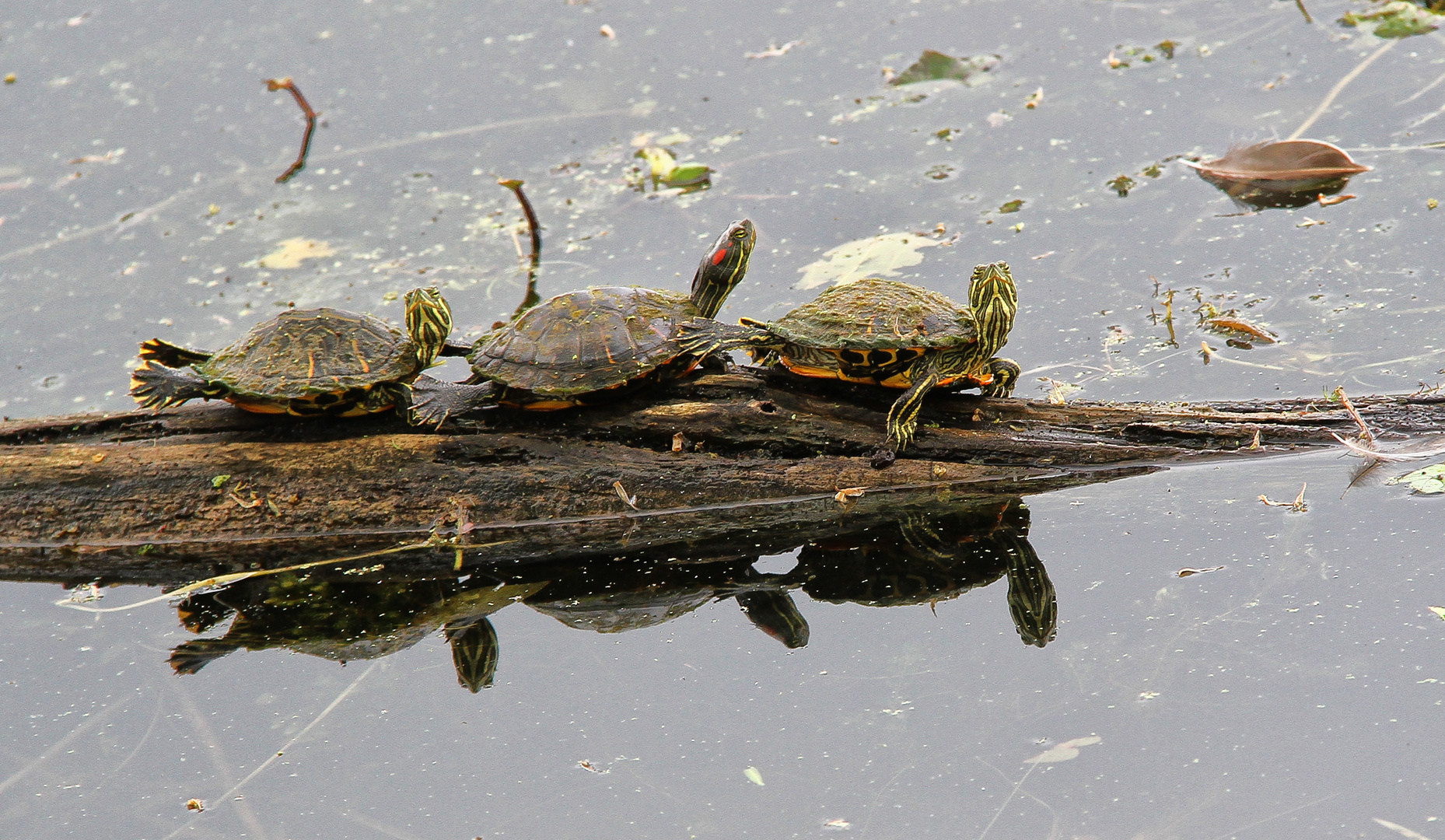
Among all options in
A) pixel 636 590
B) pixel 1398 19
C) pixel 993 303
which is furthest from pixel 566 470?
pixel 1398 19

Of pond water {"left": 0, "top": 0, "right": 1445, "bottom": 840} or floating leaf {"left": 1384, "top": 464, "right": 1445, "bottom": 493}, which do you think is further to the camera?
floating leaf {"left": 1384, "top": 464, "right": 1445, "bottom": 493}

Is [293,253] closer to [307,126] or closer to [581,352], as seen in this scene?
[307,126]

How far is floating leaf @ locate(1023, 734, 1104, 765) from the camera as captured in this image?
2285 millimetres

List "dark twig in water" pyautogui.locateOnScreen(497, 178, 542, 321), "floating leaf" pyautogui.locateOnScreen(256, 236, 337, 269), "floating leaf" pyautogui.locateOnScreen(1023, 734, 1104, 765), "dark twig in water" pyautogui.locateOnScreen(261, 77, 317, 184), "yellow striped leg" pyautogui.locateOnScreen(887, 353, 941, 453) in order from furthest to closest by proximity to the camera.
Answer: "dark twig in water" pyautogui.locateOnScreen(261, 77, 317, 184) → "floating leaf" pyautogui.locateOnScreen(256, 236, 337, 269) → "dark twig in water" pyautogui.locateOnScreen(497, 178, 542, 321) → "yellow striped leg" pyautogui.locateOnScreen(887, 353, 941, 453) → "floating leaf" pyautogui.locateOnScreen(1023, 734, 1104, 765)

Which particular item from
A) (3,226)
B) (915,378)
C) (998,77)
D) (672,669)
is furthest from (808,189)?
(3,226)

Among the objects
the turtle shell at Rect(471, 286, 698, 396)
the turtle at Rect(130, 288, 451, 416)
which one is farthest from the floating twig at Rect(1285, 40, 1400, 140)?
the turtle at Rect(130, 288, 451, 416)

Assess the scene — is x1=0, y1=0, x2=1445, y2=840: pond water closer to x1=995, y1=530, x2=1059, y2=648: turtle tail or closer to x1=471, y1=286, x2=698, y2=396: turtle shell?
x1=995, y1=530, x2=1059, y2=648: turtle tail

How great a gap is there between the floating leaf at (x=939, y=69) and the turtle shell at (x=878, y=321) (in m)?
2.87

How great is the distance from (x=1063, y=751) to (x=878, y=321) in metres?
1.23

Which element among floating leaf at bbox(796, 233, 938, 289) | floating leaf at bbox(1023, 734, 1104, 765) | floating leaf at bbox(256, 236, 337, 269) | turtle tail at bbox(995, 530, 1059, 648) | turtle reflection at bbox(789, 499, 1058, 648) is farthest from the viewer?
floating leaf at bbox(256, 236, 337, 269)

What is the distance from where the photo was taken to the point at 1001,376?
324 centimetres

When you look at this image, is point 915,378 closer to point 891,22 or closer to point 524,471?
point 524,471

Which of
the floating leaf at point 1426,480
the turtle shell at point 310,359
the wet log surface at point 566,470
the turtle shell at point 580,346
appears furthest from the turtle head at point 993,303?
the turtle shell at point 310,359

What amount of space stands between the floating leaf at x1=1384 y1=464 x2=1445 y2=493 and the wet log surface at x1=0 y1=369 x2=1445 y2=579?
9.9 inches
